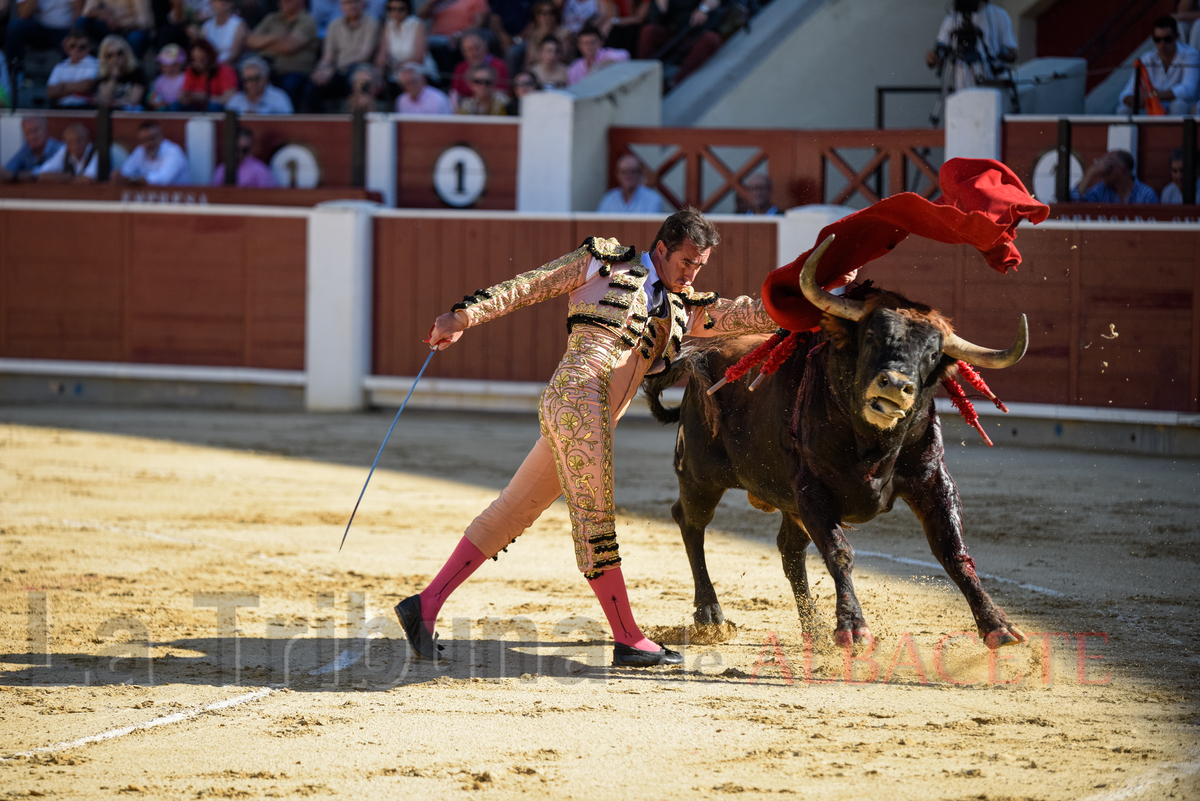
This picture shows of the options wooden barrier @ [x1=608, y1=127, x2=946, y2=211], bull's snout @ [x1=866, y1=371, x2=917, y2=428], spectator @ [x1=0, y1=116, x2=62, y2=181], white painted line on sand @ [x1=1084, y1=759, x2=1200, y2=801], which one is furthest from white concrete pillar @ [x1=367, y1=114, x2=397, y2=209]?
white painted line on sand @ [x1=1084, y1=759, x2=1200, y2=801]

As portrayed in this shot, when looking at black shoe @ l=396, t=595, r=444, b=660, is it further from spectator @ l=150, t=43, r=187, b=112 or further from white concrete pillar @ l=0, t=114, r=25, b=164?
white concrete pillar @ l=0, t=114, r=25, b=164

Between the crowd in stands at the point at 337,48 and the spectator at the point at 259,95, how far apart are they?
0.01m

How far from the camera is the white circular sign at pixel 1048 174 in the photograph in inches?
321

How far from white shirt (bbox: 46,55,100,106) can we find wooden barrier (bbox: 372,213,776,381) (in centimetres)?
288

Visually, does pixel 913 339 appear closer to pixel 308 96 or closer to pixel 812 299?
pixel 812 299

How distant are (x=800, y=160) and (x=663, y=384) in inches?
226

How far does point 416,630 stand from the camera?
3461 mm

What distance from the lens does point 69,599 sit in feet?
13.5

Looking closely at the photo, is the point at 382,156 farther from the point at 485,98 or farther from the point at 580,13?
the point at 580,13

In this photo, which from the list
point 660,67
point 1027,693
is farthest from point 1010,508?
point 660,67

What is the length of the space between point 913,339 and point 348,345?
7179 mm

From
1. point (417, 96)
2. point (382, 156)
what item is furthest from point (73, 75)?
point (417, 96)

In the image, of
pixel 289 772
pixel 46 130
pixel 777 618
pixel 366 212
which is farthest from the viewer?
pixel 46 130

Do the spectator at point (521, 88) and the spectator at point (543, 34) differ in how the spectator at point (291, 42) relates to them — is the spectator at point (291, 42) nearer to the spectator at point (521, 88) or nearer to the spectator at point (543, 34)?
the spectator at point (543, 34)
